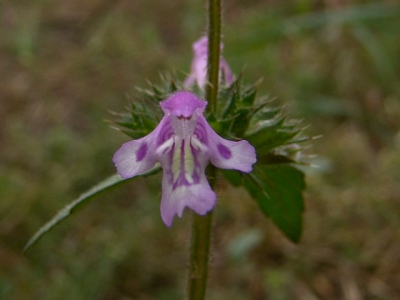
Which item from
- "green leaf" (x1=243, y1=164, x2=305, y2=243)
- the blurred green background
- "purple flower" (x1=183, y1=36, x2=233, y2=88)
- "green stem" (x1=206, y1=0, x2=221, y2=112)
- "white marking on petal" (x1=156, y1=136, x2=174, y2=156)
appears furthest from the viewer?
the blurred green background

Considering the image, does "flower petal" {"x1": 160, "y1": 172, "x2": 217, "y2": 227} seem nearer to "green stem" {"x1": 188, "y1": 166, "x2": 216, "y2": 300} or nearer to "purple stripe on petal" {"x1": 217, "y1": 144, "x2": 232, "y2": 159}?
"purple stripe on petal" {"x1": 217, "y1": 144, "x2": 232, "y2": 159}

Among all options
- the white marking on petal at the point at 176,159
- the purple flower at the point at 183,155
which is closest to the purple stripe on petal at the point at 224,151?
the purple flower at the point at 183,155

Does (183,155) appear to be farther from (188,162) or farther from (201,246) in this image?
(201,246)

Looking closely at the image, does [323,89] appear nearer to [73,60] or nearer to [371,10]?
[371,10]

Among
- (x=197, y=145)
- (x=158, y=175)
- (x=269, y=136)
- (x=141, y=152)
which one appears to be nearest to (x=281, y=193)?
(x=269, y=136)

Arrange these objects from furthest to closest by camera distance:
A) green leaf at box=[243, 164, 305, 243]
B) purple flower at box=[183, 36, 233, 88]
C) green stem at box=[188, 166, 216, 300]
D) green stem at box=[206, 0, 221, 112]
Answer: purple flower at box=[183, 36, 233, 88]
green leaf at box=[243, 164, 305, 243]
green stem at box=[188, 166, 216, 300]
green stem at box=[206, 0, 221, 112]

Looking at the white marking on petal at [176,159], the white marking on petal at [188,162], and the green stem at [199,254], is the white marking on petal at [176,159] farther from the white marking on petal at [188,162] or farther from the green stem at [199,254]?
the green stem at [199,254]

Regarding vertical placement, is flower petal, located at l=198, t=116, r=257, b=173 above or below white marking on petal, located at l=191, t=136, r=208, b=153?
below

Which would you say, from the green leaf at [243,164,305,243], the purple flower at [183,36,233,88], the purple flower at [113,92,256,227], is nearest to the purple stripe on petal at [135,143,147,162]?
the purple flower at [113,92,256,227]
